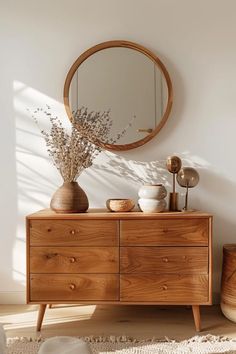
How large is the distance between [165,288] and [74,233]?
63 centimetres

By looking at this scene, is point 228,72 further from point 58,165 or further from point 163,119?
point 58,165

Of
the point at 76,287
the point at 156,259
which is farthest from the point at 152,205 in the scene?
the point at 76,287

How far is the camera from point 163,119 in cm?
291

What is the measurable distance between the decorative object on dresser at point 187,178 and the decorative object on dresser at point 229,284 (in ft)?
1.38

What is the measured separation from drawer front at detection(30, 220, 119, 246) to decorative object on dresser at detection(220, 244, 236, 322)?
77 cm

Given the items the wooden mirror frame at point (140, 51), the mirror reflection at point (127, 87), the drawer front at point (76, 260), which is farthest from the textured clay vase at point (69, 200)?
the mirror reflection at point (127, 87)

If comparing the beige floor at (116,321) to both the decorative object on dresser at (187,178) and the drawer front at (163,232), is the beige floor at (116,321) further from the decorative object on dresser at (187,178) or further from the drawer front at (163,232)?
the decorative object on dresser at (187,178)

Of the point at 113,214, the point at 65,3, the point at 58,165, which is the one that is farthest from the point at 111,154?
the point at 65,3

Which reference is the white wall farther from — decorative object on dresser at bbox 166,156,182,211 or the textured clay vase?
the textured clay vase

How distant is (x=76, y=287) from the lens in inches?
97.8

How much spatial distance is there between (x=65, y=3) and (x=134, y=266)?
1.89 meters

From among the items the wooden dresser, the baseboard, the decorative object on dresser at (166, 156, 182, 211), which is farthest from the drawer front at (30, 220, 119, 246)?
the baseboard

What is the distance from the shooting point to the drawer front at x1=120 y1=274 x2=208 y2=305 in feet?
8.09

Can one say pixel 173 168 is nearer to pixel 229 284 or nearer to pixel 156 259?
pixel 156 259
